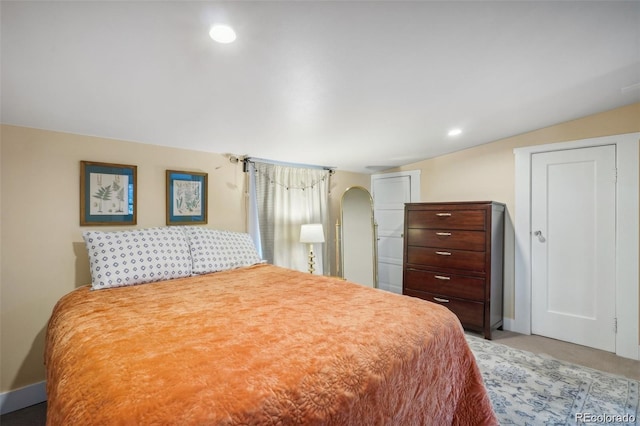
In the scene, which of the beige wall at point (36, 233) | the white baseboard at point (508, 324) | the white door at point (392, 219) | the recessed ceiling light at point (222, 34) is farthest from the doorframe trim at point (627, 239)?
the beige wall at point (36, 233)

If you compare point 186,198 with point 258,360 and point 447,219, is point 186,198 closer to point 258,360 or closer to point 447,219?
point 258,360

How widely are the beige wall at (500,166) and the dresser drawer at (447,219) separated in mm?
610

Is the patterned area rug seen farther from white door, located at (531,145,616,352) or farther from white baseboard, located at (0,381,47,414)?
white baseboard, located at (0,381,47,414)

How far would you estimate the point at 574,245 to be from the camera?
2715 mm

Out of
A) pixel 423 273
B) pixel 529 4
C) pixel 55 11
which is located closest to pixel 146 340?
pixel 55 11

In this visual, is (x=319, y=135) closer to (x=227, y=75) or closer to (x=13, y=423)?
(x=227, y=75)

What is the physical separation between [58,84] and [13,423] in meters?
2.11

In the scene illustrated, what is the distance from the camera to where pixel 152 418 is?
2.13 feet

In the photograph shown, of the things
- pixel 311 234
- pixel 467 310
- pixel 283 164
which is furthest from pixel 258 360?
pixel 283 164

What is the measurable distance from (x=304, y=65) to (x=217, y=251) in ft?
5.44

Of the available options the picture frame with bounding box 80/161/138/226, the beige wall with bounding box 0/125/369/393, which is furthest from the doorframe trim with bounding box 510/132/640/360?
the beige wall with bounding box 0/125/369/393

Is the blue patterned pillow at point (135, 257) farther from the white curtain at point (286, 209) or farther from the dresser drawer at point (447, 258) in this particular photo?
the dresser drawer at point (447, 258)

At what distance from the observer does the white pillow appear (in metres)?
2.29

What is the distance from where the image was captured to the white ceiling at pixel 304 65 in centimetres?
116
